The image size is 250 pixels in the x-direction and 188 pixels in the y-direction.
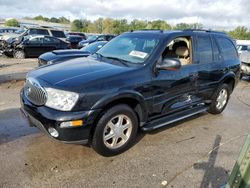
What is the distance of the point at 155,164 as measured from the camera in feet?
12.2

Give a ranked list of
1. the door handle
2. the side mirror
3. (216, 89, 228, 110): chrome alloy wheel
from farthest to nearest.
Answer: (216, 89, 228, 110): chrome alloy wheel, the door handle, the side mirror

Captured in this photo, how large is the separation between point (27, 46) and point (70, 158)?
1315cm

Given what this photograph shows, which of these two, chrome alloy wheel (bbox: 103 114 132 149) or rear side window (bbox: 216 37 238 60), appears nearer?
chrome alloy wheel (bbox: 103 114 132 149)

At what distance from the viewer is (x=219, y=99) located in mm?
5953

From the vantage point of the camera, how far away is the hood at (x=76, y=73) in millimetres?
3453

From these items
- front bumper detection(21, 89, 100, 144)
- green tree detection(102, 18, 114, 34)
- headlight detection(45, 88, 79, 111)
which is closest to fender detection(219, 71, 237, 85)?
front bumper detection(21, 89, 100, 144)

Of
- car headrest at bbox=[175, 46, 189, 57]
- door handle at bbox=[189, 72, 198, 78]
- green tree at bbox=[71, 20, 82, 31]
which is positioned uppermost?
car headrest at bbox=[175, 46, 189, 57]

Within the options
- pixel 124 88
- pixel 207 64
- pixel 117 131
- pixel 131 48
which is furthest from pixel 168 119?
pixel 207 64

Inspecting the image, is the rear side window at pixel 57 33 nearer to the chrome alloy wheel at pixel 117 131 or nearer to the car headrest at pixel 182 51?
the car headrest at pixel 182 51

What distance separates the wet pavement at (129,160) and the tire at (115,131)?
6.0 inches

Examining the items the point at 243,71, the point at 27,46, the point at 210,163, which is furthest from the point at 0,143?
the point at 27,46

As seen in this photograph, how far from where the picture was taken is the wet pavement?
328 centimetres

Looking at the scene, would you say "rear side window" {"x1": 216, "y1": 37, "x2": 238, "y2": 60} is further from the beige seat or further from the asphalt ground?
the asphalt ground

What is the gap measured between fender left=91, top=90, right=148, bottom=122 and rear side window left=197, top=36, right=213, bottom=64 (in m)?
1.75
